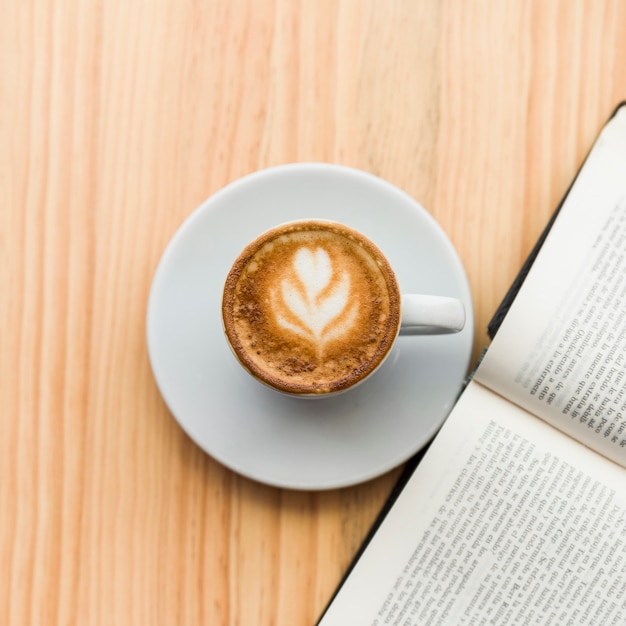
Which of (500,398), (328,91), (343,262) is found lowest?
(500,398)

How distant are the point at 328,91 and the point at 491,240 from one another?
25 centimetres

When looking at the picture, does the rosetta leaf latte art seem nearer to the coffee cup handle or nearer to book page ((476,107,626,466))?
the coffee cup handle

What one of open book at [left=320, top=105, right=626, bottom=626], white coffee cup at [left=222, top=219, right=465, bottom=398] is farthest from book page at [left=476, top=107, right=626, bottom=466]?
white coffee cup at [left=222, top=219, right=465, bottom=398]

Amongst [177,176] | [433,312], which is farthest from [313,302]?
[177,176]

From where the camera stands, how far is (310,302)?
28.1 inches

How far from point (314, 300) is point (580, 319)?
0.93ft

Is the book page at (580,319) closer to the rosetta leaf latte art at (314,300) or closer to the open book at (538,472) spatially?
the open book at (538,472)

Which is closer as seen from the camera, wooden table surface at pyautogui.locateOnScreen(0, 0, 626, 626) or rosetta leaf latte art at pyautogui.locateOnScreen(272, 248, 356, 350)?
rosetta leaf latte art at pyautogui.locateOnScreen(272, 248, 356, 350)

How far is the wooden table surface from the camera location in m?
0.83

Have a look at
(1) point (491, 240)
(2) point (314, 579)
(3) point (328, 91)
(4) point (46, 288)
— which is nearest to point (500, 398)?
(1) point (491, 240)

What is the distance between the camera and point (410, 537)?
80 cm

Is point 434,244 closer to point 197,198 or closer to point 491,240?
point 491,240

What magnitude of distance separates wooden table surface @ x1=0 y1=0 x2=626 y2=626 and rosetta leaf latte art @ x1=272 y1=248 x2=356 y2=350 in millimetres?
175

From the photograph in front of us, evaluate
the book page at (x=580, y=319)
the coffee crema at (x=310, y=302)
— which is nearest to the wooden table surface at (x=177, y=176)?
the book page at (x=580, y=319)
